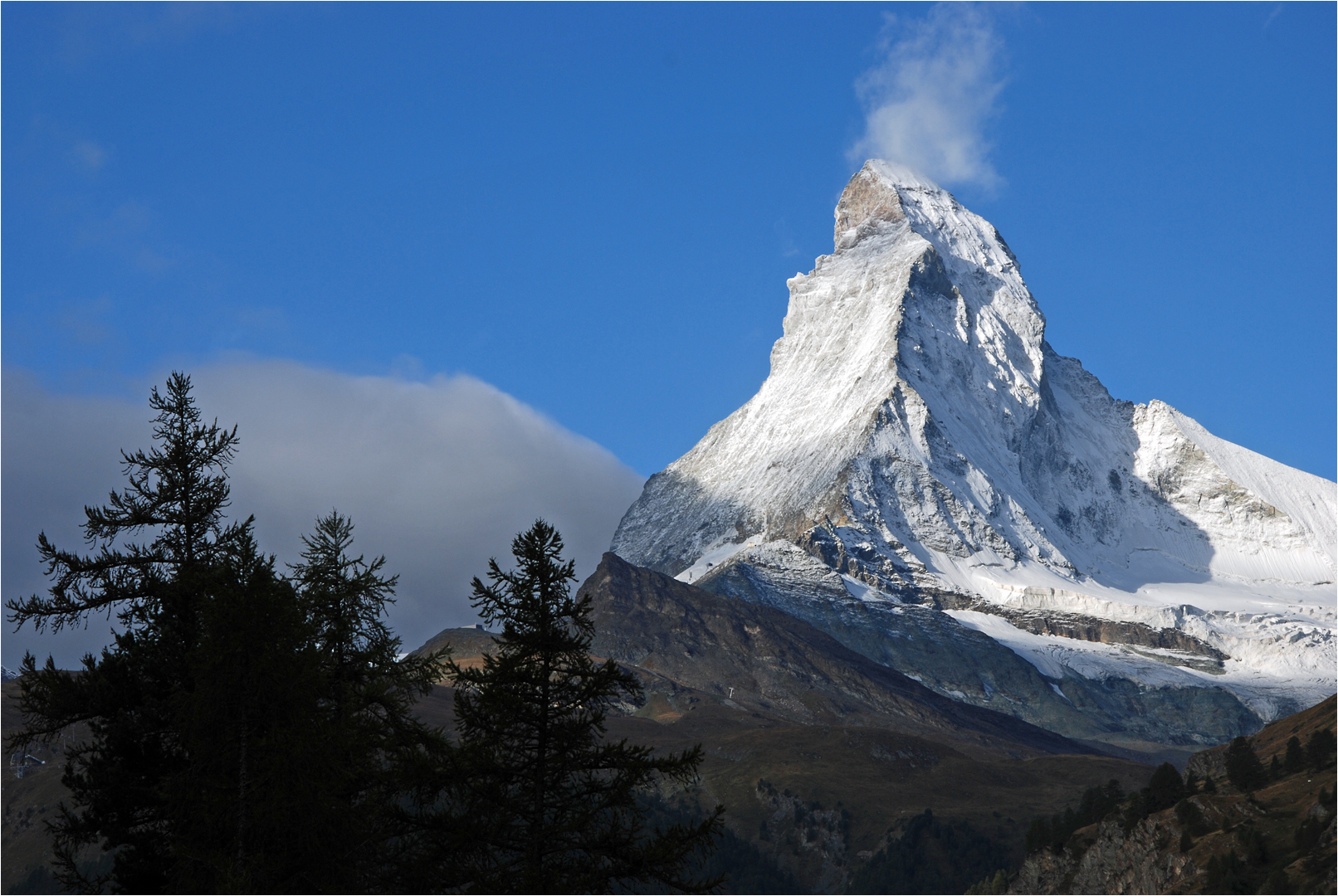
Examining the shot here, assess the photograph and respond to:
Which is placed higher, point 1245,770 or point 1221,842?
point 1245,770

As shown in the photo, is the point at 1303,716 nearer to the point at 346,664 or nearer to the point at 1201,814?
the point at 1201,814

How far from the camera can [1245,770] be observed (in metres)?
135

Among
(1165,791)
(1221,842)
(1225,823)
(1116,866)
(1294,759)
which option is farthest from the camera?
(1165,791)

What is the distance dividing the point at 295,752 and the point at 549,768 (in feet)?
14.7

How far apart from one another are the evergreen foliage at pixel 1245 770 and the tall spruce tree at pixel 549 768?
12282 centimetres

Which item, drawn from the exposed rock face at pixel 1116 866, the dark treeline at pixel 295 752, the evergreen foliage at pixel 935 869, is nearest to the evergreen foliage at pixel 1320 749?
the exposed rock face at pixel 1116 866

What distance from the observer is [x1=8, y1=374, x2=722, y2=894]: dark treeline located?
951 inches

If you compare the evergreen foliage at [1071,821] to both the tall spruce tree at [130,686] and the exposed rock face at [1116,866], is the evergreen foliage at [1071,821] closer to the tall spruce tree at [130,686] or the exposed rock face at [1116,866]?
the exposed rock face at [1116,866]

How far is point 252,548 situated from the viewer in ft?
91.2

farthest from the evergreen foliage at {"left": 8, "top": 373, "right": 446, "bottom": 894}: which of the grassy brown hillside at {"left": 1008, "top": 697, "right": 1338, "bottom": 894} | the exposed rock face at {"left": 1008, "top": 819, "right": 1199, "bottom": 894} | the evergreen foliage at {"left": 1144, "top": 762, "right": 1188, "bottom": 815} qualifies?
the evergreen foliage at {"left": 1144, "top": 762, "right": 1188, "bottom": 815}

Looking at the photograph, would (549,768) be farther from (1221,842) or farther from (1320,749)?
(1320,749)

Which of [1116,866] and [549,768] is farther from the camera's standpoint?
[1116,866]

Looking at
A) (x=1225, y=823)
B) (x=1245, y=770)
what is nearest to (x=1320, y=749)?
(x=1245, y=770)

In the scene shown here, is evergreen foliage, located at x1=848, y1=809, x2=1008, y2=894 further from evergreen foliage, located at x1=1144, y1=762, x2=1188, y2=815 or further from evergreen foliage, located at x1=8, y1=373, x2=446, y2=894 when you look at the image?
evergreen foliage, located at x1=8, y1=373, x2=446, y2=894
